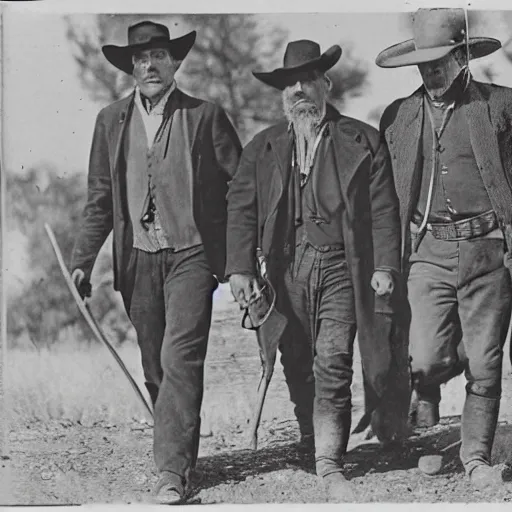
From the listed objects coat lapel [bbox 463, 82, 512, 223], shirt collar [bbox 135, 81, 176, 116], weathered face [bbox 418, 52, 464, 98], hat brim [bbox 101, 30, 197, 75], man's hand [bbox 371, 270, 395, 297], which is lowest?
man's hand [bbox 371, 270, 395, 297]

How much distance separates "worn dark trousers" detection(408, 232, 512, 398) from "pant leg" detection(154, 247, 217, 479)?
1.44 m

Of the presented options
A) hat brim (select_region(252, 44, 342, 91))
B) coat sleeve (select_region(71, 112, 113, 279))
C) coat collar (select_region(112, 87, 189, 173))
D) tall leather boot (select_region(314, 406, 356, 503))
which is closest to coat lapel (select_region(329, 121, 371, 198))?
hat brim (select_region(252, 44, 342, 91))

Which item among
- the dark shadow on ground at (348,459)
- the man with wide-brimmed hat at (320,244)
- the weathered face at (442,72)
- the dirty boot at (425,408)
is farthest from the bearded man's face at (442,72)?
the dark shadow on ground at (348,459)

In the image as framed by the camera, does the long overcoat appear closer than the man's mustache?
Yes

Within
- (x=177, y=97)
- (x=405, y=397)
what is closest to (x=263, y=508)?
(x=405, y=397)

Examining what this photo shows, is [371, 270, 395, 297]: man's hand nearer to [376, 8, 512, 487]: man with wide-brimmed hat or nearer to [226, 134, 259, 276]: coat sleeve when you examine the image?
[376, 8, 512, 487]: man with wide-brimmed hat

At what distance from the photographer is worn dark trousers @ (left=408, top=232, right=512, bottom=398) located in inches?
360

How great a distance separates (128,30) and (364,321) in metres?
2.51

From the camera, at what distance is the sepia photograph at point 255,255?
916 cm

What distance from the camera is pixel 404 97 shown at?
9430 mm

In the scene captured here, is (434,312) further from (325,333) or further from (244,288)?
(244,288)

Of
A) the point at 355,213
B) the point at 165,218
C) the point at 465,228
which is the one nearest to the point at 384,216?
the point at 355,213

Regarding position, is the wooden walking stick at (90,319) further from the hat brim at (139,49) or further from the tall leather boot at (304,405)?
the hat brim at (139,49)

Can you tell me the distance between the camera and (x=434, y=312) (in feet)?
30.1
